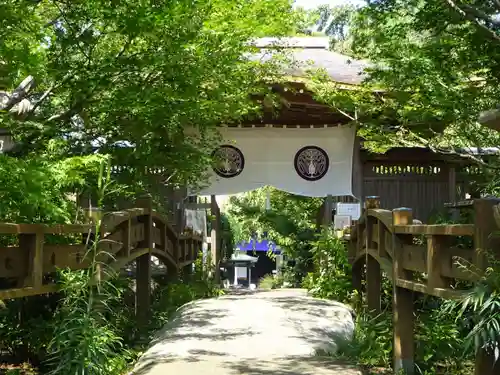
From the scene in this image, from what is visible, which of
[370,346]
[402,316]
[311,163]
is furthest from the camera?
[311,163]

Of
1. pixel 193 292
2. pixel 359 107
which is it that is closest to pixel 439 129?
pixel 359 107

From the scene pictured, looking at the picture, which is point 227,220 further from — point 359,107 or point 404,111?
point 404,111

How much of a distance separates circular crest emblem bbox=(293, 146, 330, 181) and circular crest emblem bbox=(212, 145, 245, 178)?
3.57ft

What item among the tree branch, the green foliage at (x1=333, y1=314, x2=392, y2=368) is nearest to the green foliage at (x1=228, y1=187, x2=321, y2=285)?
the green foliage at (x1=333, y1=314, x2=392, y2=368)

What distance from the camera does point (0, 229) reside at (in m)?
4.53

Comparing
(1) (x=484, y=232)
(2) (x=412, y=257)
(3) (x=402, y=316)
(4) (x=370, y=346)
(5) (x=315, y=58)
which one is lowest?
(4) (x=370, y=346)

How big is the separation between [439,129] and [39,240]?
6.94 metres

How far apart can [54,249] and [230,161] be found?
7.50 meters

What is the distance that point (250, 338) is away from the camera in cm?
682

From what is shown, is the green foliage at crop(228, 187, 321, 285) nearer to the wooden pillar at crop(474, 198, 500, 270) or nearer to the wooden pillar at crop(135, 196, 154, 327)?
the wooden pillar at crop(135, 196, 154, 327)

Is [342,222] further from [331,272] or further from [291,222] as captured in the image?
[291,222]

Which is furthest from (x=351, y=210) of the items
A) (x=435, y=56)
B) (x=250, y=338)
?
(x=250, y=338)

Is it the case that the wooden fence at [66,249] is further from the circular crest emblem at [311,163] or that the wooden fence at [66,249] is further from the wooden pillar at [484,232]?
the circular crest emblem at [311,163]

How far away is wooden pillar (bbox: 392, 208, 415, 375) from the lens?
6070mm
